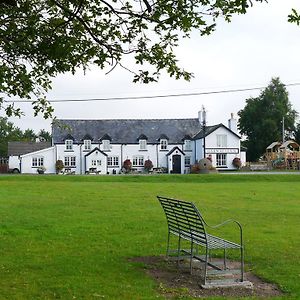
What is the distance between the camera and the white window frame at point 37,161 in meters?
→ 77.1

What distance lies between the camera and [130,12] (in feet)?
30.3

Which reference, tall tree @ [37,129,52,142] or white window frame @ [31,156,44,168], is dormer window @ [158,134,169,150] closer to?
white window frame @ [31,156,44,168]

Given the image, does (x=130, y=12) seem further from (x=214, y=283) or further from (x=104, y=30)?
(x=214, y=283)

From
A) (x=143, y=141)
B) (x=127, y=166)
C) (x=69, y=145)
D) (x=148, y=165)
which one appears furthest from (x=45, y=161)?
(x=148, y=165)

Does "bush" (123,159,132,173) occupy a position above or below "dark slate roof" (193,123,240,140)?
below

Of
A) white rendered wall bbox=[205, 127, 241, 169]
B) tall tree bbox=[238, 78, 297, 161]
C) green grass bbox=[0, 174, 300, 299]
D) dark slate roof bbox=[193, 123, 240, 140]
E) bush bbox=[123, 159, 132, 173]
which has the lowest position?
green grass bbox=[0, 174, 300, 299]

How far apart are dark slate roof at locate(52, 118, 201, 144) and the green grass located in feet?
183

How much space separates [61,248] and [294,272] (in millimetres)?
5044

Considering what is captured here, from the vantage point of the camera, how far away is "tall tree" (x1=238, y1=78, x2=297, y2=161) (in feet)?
325

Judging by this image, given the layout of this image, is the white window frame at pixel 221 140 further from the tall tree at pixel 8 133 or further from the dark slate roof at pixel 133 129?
the tall tree at pixel 8 133

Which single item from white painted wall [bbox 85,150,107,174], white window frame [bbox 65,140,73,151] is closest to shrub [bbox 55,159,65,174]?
white window frame [bbox 65,140,73,151]

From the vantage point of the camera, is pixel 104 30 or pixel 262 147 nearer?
pixel 104 30

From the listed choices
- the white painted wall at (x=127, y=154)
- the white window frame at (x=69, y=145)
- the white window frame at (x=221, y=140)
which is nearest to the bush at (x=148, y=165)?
the white painted wall at (x=127, y=154)

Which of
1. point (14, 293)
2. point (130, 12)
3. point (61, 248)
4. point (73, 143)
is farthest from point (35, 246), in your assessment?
point (73, 143)
